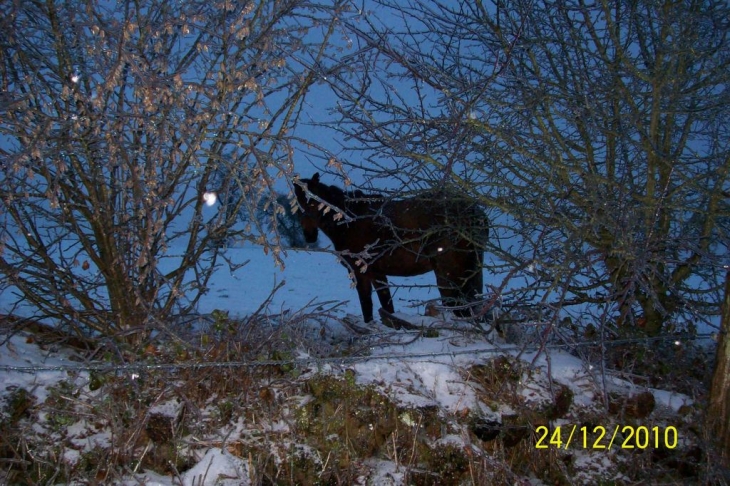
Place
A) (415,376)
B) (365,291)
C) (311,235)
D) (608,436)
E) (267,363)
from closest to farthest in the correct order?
(267,363) < (608,436) < (415,376) < (365,291) < (311,235)

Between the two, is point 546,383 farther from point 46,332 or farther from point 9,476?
point 46,332

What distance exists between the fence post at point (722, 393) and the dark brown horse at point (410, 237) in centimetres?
218

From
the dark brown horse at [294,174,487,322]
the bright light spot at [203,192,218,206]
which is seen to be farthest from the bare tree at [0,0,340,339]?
the dark brown horse at [294,174,487,322]

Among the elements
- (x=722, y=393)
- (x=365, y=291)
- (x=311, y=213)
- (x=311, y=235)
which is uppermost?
(x=311, y=213)

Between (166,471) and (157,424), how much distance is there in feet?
0.92

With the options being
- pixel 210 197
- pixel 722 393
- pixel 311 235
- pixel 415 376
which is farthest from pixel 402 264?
pixel 722 393

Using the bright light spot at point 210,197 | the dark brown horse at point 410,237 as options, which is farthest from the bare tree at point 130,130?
the dark brown horse at point 410,237

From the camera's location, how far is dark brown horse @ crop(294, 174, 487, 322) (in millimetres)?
5809

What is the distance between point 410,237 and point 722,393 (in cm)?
328

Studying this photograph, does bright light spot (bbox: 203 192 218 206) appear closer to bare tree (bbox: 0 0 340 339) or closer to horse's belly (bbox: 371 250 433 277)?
bare tree (bbox: 0 0 340 339)

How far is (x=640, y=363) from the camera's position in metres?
4.55

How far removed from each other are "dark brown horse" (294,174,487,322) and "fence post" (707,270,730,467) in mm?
2176

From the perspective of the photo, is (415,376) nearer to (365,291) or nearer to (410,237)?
(410,237)

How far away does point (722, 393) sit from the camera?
3662 millimetres
